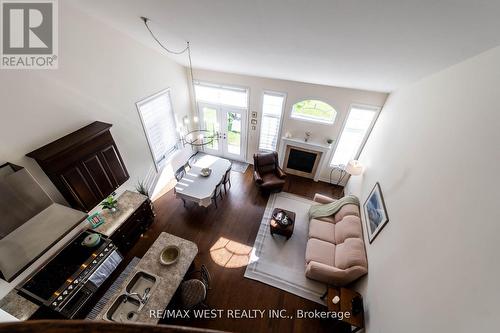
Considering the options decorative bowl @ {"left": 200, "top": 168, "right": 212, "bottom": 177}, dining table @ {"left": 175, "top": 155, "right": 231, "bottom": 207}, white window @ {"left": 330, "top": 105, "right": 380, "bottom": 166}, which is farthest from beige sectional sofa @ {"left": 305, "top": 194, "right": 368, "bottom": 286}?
decorative bowl @ {"left": 200, "top": 168, "right": 212, "bottom": 177}

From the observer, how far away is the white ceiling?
1617 millimetres

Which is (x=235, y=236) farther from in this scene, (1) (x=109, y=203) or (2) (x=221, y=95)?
(2) (x=221, y=95)

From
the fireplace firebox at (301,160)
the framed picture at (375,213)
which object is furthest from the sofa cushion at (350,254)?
the fireplace firebox at (301,160)

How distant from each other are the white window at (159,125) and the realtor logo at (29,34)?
162 cm

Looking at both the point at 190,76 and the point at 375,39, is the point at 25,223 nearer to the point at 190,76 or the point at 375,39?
the point at 375,39

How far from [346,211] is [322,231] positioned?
0.67m

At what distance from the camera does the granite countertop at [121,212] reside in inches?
140

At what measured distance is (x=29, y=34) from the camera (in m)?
2.56

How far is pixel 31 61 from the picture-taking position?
2.60 meters

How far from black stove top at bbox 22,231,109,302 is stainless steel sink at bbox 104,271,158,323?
2.45 ft

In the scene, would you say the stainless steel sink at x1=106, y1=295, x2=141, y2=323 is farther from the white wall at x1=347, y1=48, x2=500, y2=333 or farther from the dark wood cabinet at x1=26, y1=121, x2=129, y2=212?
the white wall at x1=347, y1=48, x2=500, y2=333

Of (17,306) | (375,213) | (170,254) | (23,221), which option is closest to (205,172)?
(170,254)

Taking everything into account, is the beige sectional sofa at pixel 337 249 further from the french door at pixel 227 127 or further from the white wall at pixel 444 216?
the french door at pixel 227 127

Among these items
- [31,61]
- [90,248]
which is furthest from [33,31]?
[90,248]
